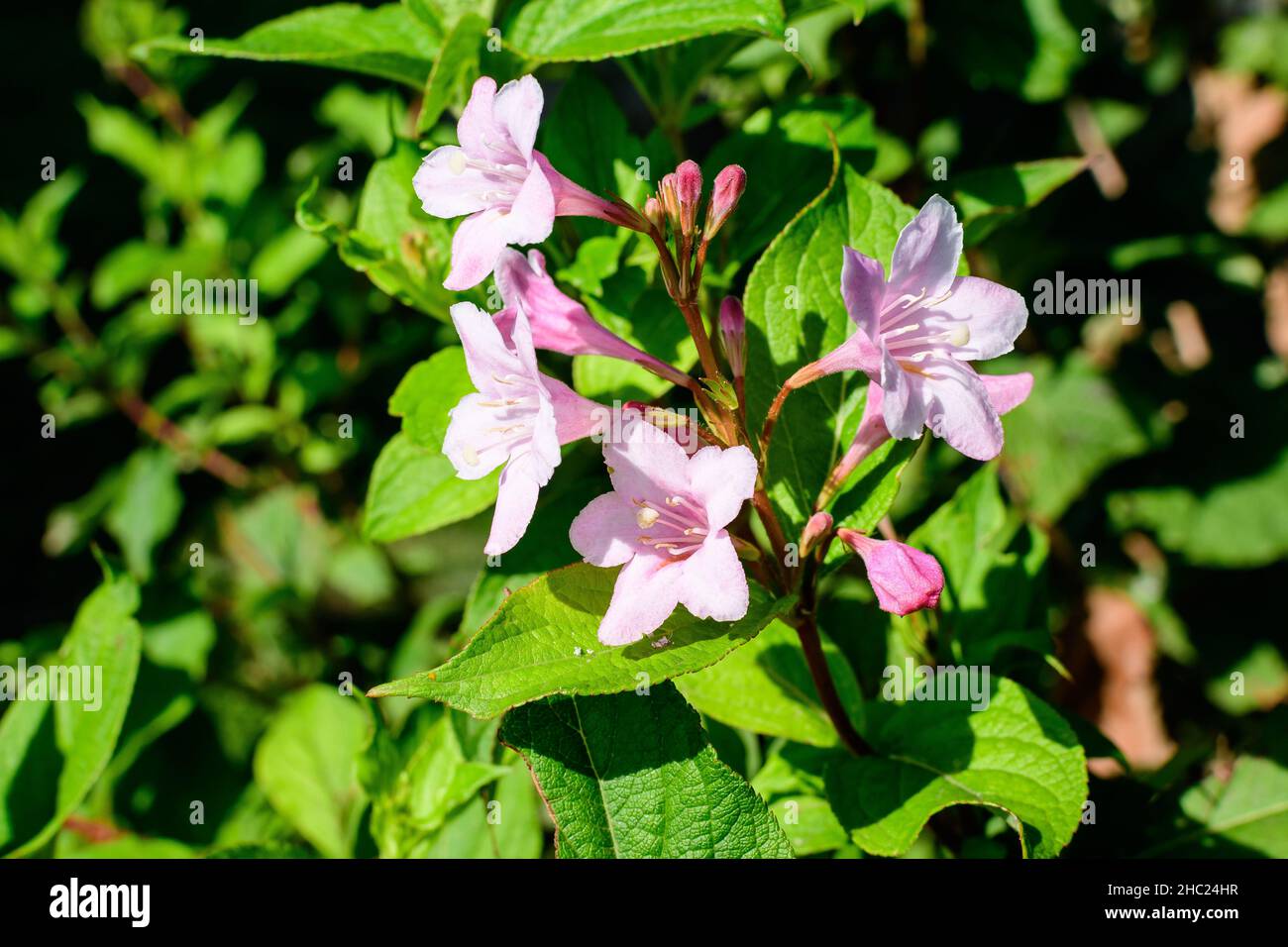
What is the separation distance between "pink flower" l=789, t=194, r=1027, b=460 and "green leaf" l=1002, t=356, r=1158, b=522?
5.25ft

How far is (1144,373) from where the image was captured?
302 cm

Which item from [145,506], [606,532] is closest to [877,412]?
[606,532]

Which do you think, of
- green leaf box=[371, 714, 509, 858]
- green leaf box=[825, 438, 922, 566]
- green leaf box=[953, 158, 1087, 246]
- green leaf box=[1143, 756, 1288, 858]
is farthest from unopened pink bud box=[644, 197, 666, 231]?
green leaf box=[1143, 756, 1288, 858]

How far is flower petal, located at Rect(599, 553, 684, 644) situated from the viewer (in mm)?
1164

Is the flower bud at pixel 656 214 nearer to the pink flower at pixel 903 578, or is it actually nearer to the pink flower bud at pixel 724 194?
the pink flower bud at pixel 724 194

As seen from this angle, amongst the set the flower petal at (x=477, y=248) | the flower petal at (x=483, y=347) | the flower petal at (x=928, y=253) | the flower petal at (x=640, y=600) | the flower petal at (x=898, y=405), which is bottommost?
the flower petal at (x=640, y=600)

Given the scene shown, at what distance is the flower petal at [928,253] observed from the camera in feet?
4.05

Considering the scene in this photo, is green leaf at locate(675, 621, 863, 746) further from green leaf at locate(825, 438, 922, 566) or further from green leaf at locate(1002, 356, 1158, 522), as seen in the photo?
green leaf at locate(1002, 356, 1158, 522)

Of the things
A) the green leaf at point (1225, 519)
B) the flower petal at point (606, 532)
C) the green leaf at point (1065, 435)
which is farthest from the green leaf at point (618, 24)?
the green leaf at point (1225, 519)

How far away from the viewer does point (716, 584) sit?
1149mm

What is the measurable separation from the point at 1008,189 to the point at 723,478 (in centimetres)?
108

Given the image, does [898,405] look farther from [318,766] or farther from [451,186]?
[318,766]

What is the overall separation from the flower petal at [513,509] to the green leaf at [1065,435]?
199cm
